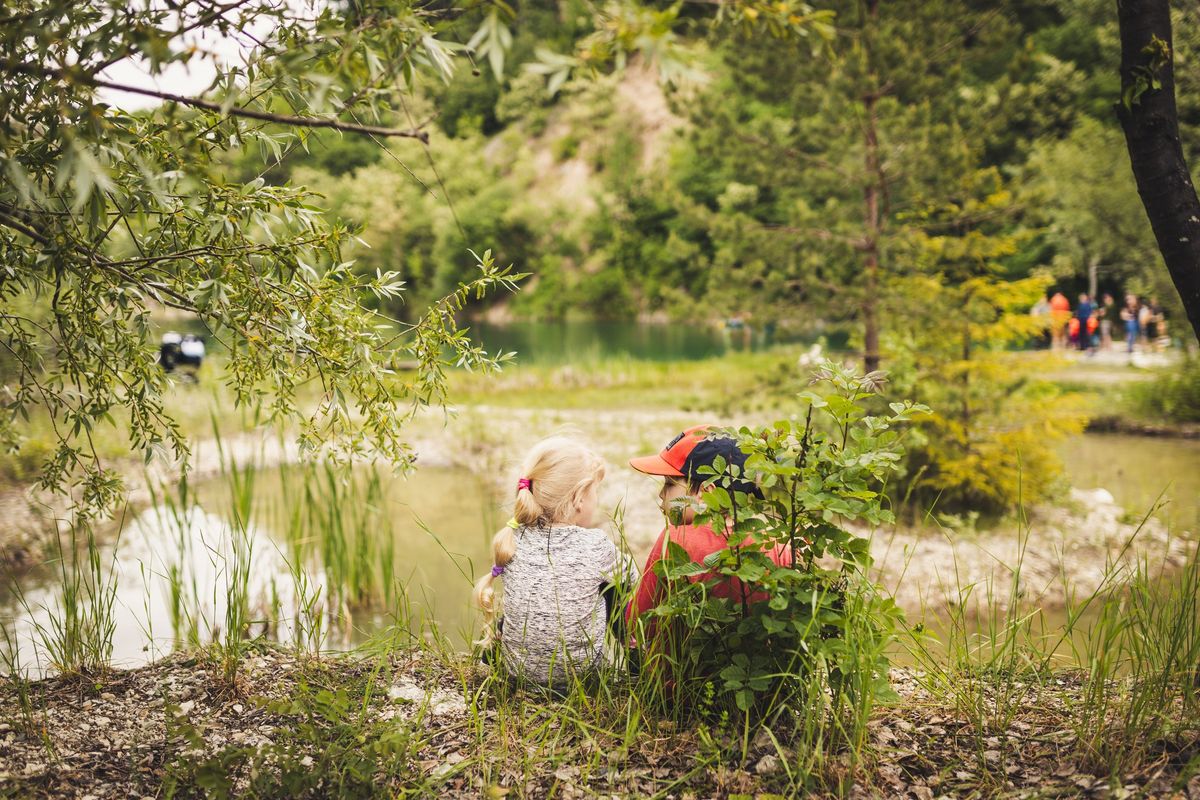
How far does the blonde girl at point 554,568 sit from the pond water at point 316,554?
0.81 ft

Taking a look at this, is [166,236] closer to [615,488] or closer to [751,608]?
[751,608]

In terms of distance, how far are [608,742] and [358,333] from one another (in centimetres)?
154

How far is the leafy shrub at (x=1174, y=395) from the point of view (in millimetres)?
10898

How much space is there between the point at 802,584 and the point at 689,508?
424 millimetres

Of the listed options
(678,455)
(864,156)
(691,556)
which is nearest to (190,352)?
(864,156)

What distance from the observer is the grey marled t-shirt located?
103 inches

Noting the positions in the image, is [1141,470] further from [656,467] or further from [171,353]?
[171,353]

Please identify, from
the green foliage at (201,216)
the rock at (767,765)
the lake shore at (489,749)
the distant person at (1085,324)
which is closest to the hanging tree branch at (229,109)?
the green foliage at (201,216)

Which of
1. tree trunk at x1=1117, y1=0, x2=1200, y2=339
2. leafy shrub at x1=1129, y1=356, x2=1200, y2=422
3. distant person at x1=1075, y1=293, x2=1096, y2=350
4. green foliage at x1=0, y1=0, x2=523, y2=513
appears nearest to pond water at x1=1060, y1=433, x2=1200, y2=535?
leafy shrub at x1=1129, y1=356, x2=1200, y2=422

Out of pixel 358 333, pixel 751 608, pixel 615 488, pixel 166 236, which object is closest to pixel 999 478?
pixel 615 488

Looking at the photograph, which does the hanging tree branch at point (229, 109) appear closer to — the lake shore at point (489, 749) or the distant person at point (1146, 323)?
the lake shore at point (489, 749)

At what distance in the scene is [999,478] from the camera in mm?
7113

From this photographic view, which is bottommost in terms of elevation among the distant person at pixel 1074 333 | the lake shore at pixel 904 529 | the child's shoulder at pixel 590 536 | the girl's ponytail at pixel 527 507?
the lake shore at pixel 904 529

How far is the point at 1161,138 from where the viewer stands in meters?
2.41
